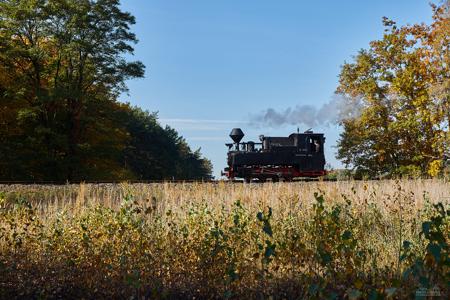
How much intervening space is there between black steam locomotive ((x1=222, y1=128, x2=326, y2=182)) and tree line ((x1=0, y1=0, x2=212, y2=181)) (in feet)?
29.5

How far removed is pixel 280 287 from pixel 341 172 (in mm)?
20369

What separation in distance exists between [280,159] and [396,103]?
281 inches

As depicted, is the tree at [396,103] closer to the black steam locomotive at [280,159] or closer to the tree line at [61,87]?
the black steam locomotive at [280,159]

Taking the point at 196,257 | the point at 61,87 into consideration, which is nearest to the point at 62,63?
the point at 61,87

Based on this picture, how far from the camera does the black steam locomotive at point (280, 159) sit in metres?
20.5

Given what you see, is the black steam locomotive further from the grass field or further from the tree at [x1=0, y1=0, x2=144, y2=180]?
the grass field

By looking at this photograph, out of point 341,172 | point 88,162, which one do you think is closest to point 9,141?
point 88,162

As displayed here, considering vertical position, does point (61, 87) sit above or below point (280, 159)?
above

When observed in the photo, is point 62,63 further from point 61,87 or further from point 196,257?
point 196,257

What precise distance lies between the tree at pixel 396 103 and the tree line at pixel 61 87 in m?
12.5

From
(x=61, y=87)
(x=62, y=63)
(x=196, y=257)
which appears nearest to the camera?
(x=196, y=257)

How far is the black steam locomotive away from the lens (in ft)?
67.3

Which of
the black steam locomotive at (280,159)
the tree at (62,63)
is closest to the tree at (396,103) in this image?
the black steam locomotive at (280,159)

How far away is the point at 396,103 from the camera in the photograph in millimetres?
23328
